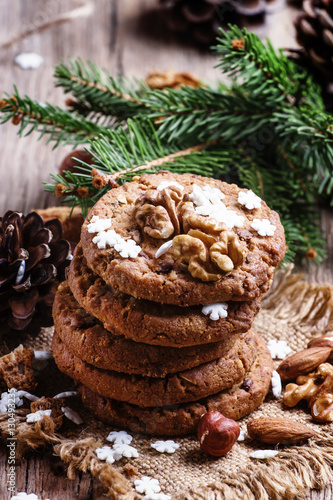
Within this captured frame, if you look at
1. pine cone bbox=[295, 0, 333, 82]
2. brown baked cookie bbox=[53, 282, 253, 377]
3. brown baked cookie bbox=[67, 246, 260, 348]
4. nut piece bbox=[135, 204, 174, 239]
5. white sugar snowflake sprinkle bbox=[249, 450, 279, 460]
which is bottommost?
white sugar snowflake sprinkle bbox=[249, 450, 279, 460]

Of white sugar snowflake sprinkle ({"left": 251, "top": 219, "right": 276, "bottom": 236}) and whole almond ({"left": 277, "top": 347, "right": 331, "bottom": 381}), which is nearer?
white sugar snowflake sprinkle ({"left": 251, "top": 219, "right": 276, "bottom": 236})

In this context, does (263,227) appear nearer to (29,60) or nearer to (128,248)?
(128,248)

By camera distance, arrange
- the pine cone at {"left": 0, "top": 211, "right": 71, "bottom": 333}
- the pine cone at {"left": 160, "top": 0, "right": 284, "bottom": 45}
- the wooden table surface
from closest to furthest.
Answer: the pine cone at {"left": 0, "top": 211, "right": 71, "bottom": 333} → the wooden table surface → the pine cone at {"left": 160, "top": 0, "right": 284, "bottom": 45}

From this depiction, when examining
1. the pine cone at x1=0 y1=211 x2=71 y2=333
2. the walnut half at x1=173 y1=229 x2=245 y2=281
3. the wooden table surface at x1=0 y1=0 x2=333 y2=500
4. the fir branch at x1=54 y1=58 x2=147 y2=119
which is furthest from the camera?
the wooden table surface at x1=0 y1=0 x2=333 y2=500

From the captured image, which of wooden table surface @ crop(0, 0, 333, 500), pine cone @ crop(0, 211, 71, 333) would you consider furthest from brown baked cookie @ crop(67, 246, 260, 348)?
wooden table surface @ crop(0, 0, 333, 500)

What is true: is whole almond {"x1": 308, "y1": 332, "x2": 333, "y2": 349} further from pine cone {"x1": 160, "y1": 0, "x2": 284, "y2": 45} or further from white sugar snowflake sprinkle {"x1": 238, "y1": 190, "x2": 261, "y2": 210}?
pine cone {"x1": 160, "y1": 0, "x2": 284, "y2": 45}

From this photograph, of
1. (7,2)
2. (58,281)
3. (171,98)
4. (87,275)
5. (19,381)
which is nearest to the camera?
(87,275)

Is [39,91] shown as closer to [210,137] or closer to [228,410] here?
[210,137]

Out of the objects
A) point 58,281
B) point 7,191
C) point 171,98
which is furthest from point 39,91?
point 58,281
